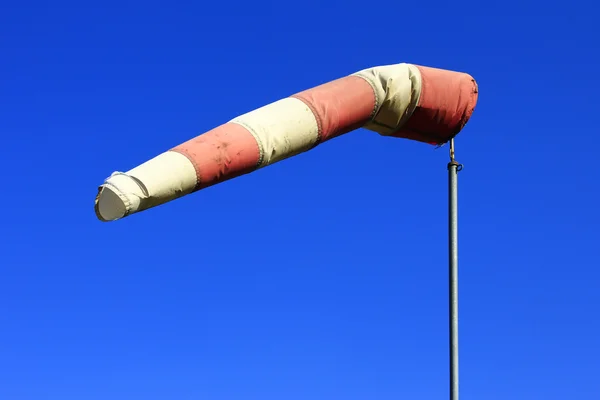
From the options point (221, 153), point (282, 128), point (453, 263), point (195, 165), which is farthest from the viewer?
point (453, 263)

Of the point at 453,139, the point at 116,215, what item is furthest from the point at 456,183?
the point at 116,215

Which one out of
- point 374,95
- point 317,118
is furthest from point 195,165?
point 374,95

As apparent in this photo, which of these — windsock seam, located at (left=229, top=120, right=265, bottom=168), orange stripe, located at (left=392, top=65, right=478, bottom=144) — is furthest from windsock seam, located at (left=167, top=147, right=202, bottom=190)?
orange stripe, located at (left=392, top=65, right=478, bottom=144)

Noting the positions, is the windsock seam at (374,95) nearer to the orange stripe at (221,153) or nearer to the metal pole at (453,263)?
the metal pole at (453,263)

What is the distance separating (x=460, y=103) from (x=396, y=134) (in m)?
0.65

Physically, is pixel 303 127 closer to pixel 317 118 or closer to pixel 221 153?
pixel 317 118

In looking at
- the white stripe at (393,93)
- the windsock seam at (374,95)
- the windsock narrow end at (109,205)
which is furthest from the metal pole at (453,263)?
the windsock narrow end at (109,205)

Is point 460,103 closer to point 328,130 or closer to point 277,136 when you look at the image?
point 328,130

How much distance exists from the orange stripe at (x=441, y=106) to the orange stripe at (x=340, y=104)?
0.69 metres

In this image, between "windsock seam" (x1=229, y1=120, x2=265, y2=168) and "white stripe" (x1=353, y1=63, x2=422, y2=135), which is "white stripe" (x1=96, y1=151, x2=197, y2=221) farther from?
"white stripe" (x1=353, y1=63, x2=422, y2=135)

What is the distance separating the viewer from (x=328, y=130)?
8070mm

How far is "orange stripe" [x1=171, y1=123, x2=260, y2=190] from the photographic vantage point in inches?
277

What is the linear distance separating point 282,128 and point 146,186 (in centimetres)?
140

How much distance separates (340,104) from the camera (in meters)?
8.22
